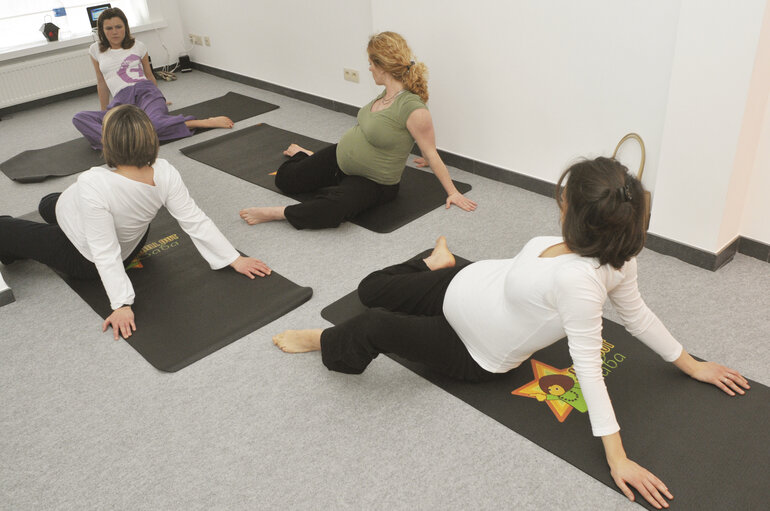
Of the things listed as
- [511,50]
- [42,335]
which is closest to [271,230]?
[42,335]

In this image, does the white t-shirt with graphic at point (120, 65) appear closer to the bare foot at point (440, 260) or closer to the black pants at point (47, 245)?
the black pants at point (47, 245)

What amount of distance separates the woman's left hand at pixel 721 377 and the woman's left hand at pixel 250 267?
5.03 ft

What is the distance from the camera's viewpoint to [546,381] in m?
1.83

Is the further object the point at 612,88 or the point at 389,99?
the point at 389,99

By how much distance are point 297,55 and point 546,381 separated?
11.2 ft

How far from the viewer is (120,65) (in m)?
4.08

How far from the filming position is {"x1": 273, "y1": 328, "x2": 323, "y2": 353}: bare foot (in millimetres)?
1981

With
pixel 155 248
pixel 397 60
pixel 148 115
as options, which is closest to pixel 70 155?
pixel 148 115

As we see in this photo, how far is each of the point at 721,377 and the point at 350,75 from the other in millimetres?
3031

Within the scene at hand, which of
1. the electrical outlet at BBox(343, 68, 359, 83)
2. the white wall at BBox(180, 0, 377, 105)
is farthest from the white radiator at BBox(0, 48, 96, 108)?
the electrical outlet at BBox(343, 68, 359, 83)

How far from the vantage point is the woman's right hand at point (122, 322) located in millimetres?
2150

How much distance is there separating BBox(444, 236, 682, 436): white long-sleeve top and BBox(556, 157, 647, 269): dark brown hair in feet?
0.19

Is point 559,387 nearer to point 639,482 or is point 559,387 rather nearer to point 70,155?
point 639,482

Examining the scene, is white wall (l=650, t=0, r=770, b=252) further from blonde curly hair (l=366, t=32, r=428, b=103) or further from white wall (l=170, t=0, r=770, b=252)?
blonde curly hair (l=366, t=32, r=428, b=103)
